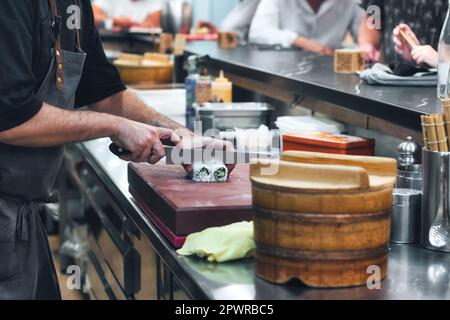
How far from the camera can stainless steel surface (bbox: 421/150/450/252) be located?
161 cm

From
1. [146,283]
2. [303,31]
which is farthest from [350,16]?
[146,283]

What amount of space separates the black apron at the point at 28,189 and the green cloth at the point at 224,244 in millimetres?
550

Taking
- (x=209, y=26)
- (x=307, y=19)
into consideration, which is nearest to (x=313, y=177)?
(x=307, y=19)

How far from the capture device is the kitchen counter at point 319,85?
85.4 inches

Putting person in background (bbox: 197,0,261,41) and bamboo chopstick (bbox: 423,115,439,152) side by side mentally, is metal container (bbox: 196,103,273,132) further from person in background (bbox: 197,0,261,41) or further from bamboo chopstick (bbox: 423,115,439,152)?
person in background (bbox: 197,0,261,41)

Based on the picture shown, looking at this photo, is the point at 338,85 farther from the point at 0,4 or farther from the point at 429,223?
the point at 0,4

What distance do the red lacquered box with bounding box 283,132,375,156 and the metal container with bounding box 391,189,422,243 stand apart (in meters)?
0.52

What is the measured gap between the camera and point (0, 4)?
168 cm

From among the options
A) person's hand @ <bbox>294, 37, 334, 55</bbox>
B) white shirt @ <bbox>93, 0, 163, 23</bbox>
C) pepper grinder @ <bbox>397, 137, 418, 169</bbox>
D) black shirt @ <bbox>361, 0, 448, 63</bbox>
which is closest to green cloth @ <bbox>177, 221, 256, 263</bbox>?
pepper grinder @ <bbox>397, 137, 418, 169</bbox>

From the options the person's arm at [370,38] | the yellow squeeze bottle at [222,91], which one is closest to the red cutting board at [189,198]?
the yellow squeeze bottle at [222,91]

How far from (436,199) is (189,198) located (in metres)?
0.53

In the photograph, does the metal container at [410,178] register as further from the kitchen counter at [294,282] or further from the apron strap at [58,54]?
the apron strap at [58,54]

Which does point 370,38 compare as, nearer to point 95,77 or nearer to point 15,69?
point 95,77
